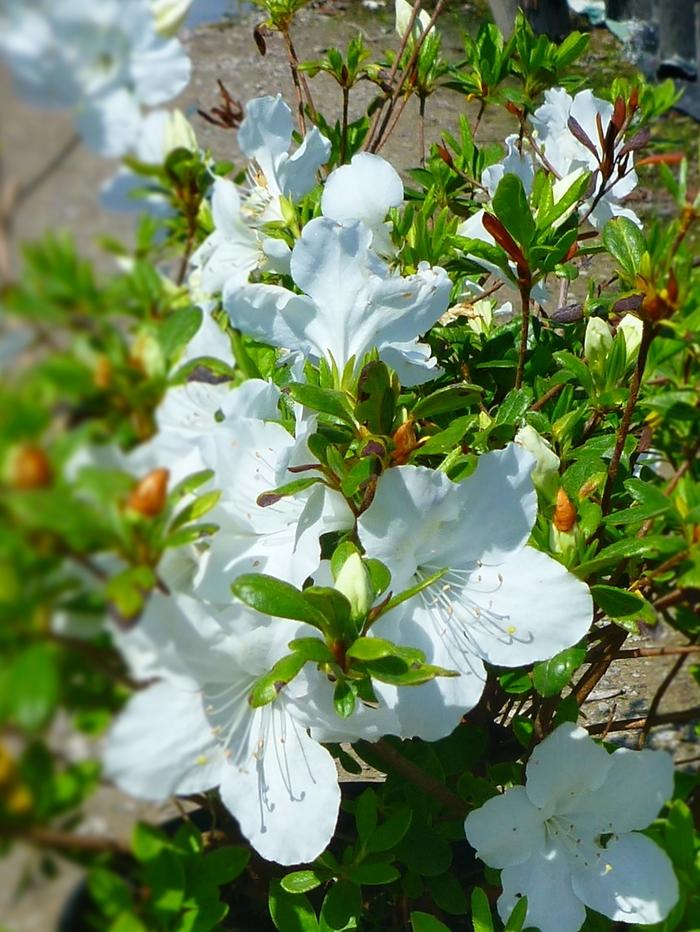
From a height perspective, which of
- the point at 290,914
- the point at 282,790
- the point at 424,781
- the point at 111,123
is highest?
the point at 111,123

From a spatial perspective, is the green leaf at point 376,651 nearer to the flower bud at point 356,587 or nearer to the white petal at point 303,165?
the flower bud at point 356,587

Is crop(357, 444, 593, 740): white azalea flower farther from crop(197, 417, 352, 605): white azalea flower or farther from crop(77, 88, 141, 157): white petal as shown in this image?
crop(77, 88, 141, 157): white petal

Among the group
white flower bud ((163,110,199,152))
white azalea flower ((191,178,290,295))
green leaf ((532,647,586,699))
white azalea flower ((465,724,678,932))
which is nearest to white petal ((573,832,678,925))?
white azalea flower ((465,724,678,932))

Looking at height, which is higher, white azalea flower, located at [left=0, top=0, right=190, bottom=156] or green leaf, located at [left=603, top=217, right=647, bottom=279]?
white azalea flower, located at [left=0, top=0, right=190, bottom=156]

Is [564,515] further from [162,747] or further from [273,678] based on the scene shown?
[162,747]

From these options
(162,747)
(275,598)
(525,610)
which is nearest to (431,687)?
(525,610)

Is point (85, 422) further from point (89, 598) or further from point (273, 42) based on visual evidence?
point (273, 42)

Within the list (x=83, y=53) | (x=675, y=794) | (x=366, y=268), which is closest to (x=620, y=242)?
(x=366, y=268)
